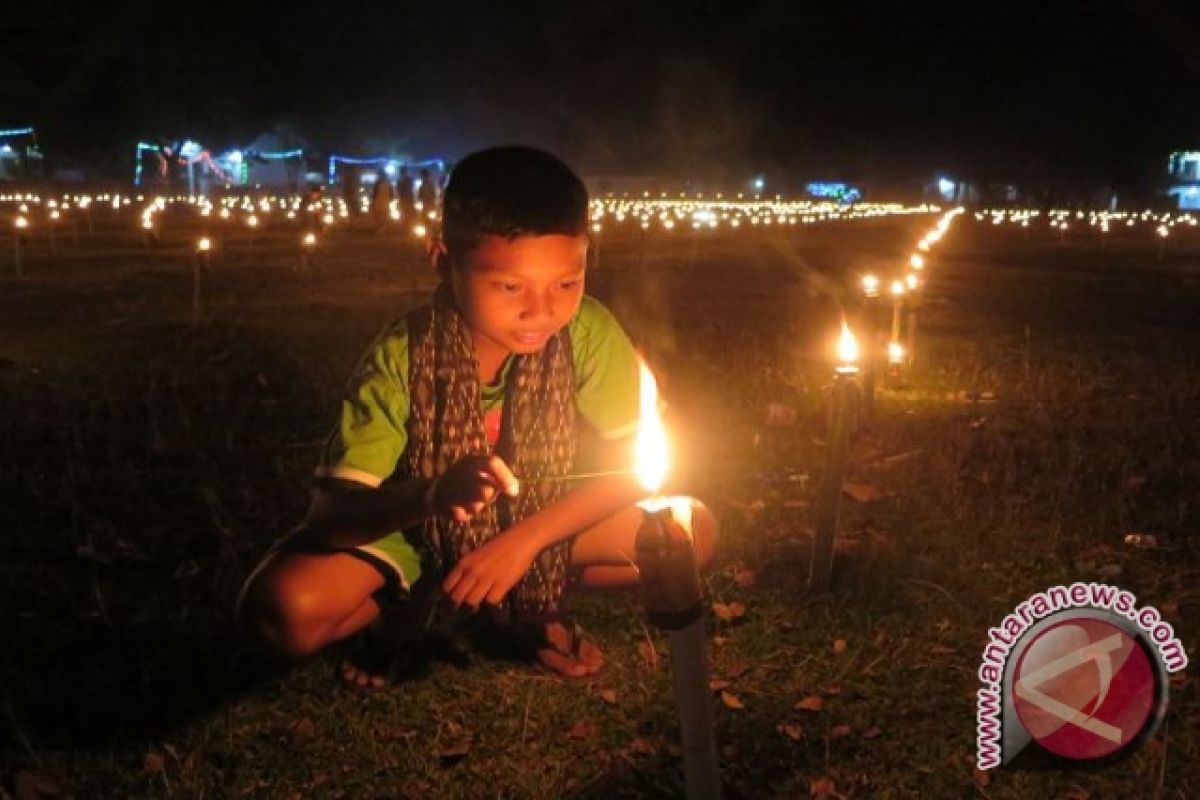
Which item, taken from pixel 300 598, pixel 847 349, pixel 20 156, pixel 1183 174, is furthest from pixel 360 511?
pixel 1183 174

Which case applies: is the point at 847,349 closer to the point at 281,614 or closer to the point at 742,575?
the point at 742,575

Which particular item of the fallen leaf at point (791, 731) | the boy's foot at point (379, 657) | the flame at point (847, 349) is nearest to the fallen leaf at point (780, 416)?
the flame at point (847, 349)

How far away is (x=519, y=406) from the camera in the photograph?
10.7ft

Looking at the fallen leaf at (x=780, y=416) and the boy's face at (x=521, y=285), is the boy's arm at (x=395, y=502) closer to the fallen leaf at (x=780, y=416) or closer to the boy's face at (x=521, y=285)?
the boy's face at (x=521, y=285)

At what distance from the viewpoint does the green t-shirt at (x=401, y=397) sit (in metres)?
2.98

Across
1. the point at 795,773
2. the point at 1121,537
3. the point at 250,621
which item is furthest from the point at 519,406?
the point at 1121,537

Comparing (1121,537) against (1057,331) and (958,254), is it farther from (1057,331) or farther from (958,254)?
(958,254)

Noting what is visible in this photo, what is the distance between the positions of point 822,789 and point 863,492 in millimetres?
2696

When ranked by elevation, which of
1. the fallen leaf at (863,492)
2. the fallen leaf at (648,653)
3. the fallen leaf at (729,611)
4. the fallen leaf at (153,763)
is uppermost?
the fallen leaf at (863,492)

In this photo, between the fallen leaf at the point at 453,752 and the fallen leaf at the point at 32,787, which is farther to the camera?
the fallen leaf at the point at 453,752

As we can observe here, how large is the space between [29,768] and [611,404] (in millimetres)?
2005

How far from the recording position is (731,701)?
11.2 feet

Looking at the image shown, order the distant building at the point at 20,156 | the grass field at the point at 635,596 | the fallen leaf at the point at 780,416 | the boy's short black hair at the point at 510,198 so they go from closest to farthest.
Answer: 1. the boy's short black hair at the point at 510,198
2. the grass field at the point at 635,596
3. the fallen leaf at the point at 780,416
4. the distant building at the point at 20,156

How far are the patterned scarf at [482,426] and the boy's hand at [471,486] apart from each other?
480 mm
